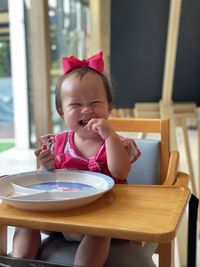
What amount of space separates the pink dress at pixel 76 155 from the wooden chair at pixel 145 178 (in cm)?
16

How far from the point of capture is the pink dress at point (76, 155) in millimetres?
1131

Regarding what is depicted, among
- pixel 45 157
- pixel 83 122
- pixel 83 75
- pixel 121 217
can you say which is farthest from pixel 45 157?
pixel 121 217

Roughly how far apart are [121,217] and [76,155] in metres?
0.41

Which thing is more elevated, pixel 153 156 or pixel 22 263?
pixel 153 156

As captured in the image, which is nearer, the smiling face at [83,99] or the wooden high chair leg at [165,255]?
the wooden high chair leg at [165,255]

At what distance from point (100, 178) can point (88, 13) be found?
11.2ft

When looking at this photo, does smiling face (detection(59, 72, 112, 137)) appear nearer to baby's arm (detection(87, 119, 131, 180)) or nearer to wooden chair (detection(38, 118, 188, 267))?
baby's arm (detection(87, 119, 131, 180))

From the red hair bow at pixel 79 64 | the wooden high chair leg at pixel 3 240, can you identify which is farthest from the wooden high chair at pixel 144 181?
the red hair bow at pixel 79 64

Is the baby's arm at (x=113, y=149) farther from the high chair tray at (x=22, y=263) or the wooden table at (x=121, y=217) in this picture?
the high chair tray at (x=22, y=263)

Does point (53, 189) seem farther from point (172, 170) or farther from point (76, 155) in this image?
point (172, 170)

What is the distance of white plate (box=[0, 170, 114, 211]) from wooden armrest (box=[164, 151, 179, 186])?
0.88ft

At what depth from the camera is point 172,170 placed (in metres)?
1.25

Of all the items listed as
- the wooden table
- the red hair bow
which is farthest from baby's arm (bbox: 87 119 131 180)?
the red hair bow

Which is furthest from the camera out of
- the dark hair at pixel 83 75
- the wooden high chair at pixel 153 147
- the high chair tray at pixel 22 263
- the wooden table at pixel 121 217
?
the wooden high chair at pixel 153 147
